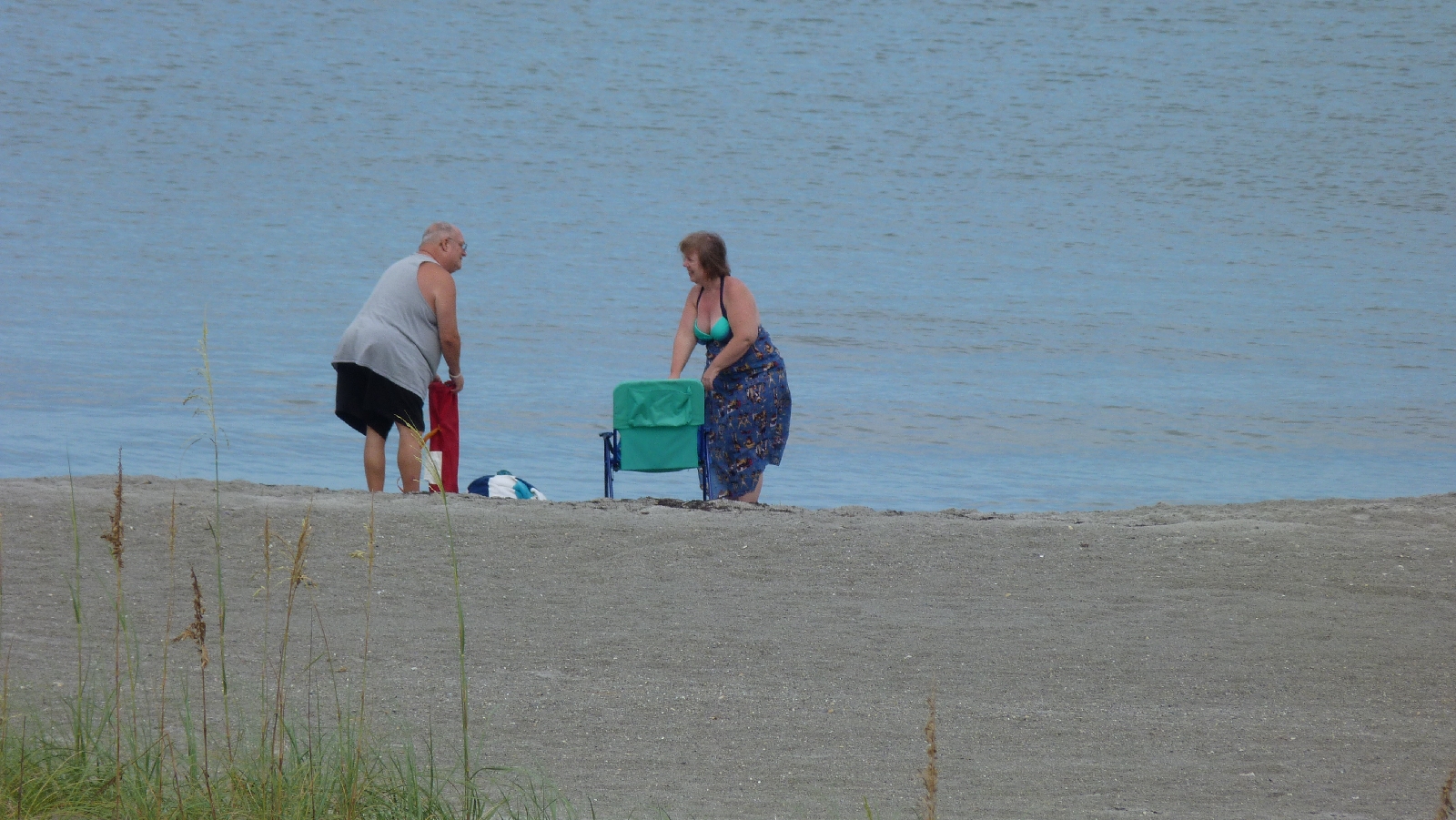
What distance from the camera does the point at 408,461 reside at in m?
7.36

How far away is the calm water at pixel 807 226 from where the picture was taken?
50.4 ft

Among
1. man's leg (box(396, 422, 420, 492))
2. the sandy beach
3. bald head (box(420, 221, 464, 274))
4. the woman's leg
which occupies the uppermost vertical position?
bald head (box(420, 221, 464, 274))

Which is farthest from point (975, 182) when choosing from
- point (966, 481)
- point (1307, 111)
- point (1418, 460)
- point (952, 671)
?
point (952, 671)

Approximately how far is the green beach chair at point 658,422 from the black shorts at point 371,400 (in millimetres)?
946

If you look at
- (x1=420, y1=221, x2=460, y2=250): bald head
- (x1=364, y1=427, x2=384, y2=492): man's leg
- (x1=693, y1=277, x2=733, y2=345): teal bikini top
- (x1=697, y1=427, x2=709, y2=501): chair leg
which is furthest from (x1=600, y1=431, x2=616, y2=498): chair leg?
(x1=420, y1=221, x2=460, y2=250): bald head

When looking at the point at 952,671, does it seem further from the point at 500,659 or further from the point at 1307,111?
the point at 1307,111

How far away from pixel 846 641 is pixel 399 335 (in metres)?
2.82

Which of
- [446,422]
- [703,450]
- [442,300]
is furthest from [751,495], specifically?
[442,300]

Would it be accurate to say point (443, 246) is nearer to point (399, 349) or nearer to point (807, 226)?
point (399, 349)

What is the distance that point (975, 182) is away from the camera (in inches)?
1891

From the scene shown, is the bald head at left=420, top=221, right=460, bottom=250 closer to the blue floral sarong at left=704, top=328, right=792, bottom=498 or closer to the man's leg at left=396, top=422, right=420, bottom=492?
the man's leg at left=396, top=422, right=420, bottom=492

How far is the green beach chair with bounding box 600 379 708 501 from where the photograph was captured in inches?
285

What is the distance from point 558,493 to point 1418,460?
9.27 m

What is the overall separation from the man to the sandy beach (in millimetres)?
446
